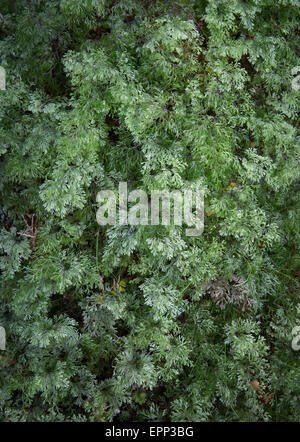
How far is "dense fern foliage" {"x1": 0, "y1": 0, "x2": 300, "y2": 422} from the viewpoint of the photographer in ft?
9.45

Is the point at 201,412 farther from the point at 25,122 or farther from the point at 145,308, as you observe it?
the point at 25,122

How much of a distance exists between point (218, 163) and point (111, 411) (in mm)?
2518

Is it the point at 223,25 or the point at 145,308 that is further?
the point at 145,308

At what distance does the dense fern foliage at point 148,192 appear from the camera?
288 cm

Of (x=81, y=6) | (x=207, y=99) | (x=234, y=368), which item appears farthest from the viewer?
(x=234, y=368)

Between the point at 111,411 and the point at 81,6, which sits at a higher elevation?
the point at 81,6

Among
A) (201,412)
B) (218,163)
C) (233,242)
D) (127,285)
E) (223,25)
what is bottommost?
(201,412)

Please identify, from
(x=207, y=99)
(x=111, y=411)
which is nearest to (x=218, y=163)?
(x=207, y=99)

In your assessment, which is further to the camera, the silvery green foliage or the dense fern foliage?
the silvery green foliage

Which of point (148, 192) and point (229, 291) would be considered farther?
point (229, 291)

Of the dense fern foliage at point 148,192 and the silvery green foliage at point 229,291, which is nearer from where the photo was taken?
the dense fern foliage at point 148,192

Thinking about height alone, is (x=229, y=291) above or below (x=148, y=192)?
below

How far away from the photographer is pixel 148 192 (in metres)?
2.97

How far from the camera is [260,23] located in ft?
10.3
